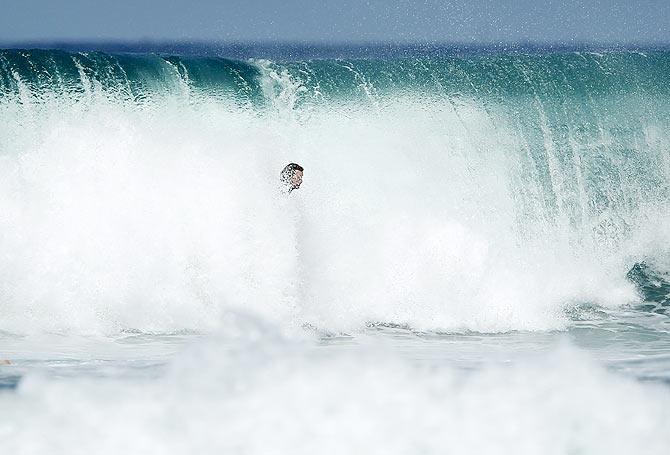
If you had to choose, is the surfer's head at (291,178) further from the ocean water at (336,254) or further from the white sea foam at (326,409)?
the white sea foam at (326,409)

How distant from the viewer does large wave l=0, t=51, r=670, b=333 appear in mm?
9234

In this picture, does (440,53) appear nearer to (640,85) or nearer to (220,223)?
(640,85)

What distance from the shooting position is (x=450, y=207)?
10.9 meters

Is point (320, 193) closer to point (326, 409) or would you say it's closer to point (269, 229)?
point (269, 229)

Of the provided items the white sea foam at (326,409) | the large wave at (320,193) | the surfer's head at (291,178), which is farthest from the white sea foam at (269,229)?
the white sea foam at (326,409)

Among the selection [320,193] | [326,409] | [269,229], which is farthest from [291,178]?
[326,409]

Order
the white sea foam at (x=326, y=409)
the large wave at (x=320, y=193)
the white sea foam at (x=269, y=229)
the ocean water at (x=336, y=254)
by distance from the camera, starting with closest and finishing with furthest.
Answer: the white sea foam at (x=326, y=409) < the ocean water at (x=336, y=254) < the white sea foam at (x=269, y=229) < the large wave at (x=320, y=193)

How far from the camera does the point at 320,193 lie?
10.6 meters

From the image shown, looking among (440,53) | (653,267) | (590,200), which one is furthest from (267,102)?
(653,267)

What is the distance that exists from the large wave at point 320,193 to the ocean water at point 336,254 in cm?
3

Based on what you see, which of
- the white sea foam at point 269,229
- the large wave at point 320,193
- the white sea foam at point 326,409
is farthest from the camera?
the large wave at point 320,193

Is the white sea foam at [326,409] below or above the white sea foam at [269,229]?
below

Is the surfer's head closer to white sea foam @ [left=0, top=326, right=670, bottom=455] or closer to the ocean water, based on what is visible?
the ocean water

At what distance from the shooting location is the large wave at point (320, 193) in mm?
9234
